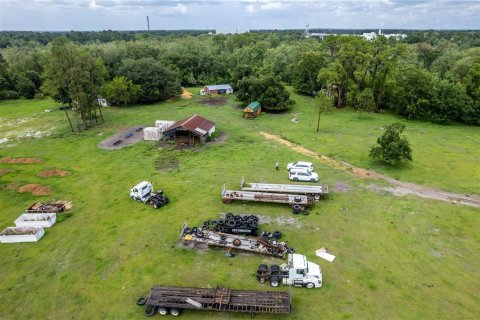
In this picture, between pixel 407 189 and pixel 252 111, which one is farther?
pixel 252 111

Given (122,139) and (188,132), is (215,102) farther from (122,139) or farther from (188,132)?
(122,139)

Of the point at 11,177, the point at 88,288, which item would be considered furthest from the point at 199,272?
the point at 11,177

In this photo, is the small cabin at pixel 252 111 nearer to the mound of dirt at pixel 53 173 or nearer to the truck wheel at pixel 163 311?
the mound of dirt at pixel 53 173

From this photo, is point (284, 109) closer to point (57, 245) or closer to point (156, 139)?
point (156, 139)

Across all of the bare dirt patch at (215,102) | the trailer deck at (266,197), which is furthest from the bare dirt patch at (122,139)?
the trailer deck at (266,197)

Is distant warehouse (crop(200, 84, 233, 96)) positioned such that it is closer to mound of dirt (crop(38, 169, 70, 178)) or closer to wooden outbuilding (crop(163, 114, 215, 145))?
wooden outbuilding (crop(163, 114, 215, 145))

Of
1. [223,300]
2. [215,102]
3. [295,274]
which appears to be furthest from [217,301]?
[215,102]

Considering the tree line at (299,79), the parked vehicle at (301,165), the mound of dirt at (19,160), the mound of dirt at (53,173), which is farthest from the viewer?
the tree line at (299,79)

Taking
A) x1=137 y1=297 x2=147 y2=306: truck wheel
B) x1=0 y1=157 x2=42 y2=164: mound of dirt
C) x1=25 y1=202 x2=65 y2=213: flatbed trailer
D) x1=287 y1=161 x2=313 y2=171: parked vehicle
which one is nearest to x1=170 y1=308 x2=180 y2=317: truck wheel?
x1=137 y1=297 x2=147 y2=306: truck wheel
